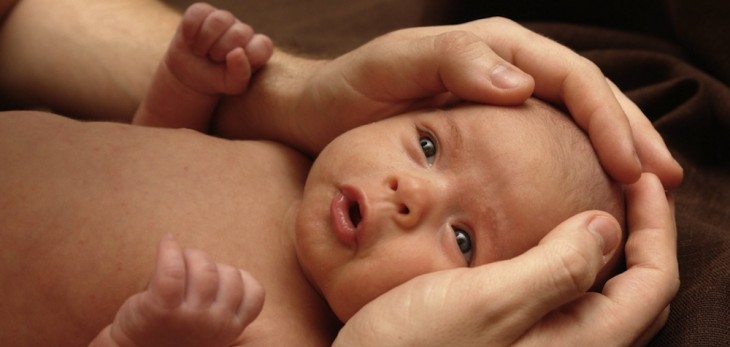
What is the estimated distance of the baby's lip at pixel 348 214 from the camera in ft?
3.35

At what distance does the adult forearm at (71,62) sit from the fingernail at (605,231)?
3.23 ft

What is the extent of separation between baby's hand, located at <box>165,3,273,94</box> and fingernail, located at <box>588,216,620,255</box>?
0.68 m

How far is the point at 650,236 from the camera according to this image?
1.04 m

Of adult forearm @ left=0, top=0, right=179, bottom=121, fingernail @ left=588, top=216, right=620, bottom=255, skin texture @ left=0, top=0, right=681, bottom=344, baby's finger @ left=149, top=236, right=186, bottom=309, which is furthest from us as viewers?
adult forearm @ left=0, top=0, right=179, bottom=121

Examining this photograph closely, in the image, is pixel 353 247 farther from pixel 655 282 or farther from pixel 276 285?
pixel 655 282

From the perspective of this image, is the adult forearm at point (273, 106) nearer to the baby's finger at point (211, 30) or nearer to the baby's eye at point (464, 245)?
the baby's finger at point (211, 30)

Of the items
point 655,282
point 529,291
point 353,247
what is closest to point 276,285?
point 353,247

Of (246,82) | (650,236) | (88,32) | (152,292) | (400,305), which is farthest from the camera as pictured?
(88,32)

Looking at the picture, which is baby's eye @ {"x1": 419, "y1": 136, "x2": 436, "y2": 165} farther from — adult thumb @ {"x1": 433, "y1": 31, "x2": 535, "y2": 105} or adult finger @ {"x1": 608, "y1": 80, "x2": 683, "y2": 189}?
adult finger @ {"x1": 608, "y1": 80, "x2": 683, "y2": 189}

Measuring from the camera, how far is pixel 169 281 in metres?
0.81

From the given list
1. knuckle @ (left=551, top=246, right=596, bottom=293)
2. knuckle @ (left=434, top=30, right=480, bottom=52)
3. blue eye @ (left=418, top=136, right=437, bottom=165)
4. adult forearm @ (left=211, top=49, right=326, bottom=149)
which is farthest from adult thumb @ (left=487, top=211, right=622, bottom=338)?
adult forearm @ (left=211, top=49, right=326, bottom=149)

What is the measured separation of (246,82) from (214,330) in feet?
2.18

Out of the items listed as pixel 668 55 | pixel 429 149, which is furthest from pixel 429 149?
pixel 668 55

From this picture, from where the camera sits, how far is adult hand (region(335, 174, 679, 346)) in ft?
2.96
